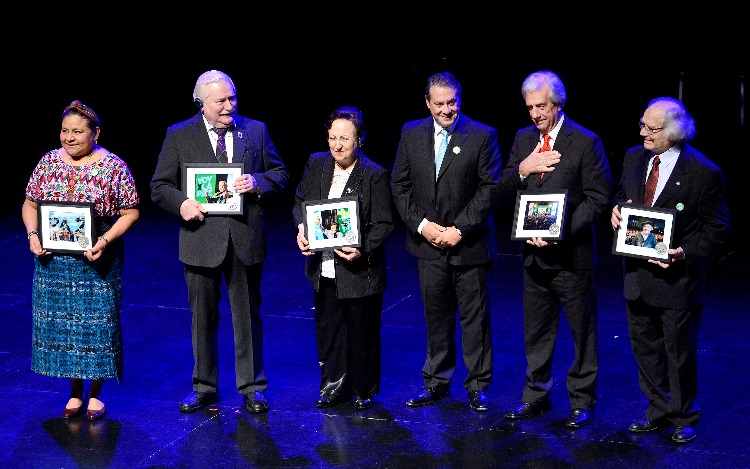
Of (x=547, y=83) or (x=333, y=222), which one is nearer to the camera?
(x=547, y=83)

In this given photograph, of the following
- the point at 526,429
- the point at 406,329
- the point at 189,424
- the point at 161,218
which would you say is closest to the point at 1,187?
the point at 161,218

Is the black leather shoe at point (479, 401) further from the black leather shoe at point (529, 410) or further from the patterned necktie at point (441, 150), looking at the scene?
the patterned necktie at point (441, 150)

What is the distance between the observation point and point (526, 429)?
552 cm

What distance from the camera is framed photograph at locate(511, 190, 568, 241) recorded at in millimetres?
5332

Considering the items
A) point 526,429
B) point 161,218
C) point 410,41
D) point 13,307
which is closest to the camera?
point 526,429

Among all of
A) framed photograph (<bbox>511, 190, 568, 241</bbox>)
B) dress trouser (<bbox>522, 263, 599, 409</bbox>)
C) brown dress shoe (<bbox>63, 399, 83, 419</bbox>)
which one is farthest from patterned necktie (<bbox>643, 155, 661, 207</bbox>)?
brown dress shoe (<bbox>63, 399, 83, 419</bbox>)

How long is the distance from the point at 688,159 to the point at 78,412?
11.2ft

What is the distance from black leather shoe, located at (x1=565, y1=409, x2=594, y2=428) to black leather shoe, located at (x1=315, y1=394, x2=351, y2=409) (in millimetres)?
1220

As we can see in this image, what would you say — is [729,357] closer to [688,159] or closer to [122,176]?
[688,159]

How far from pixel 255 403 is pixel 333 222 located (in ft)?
3.54

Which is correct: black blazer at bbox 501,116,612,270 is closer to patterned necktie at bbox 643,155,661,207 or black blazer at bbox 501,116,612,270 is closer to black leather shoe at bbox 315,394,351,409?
patterned necktie at bbox 643,155,661,207

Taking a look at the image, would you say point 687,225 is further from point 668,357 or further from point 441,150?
point 441,150

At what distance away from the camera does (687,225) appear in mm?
5172

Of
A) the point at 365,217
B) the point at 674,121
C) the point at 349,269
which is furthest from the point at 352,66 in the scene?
the point at 674,121
